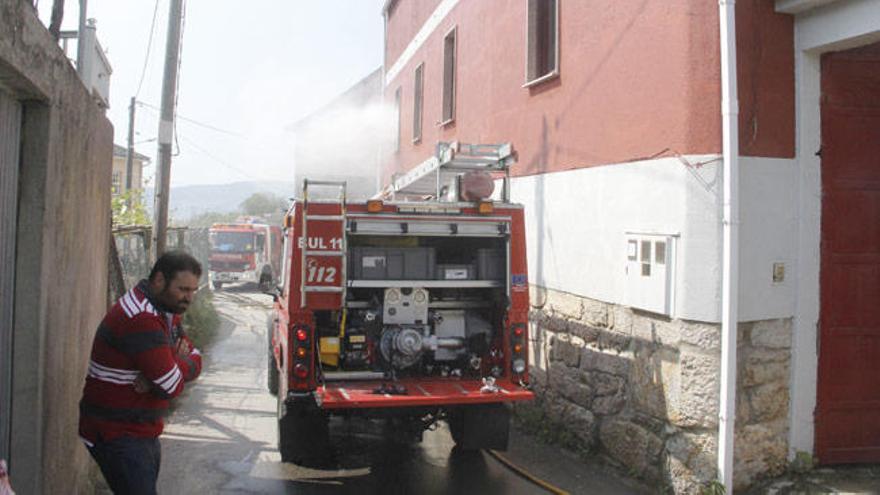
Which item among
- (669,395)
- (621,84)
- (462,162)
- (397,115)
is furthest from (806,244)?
(397,115)

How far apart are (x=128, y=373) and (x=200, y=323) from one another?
10829 millimetres

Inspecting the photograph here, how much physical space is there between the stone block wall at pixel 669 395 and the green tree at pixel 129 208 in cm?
958

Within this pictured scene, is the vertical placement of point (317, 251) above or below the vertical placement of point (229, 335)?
above

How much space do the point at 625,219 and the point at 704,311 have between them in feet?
4.17

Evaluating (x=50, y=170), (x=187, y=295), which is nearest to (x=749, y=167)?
(x=187, y=295)

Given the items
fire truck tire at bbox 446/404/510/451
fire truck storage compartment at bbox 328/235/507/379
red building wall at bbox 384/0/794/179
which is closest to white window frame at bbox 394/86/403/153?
red building wall at bbox 384/0/794/179

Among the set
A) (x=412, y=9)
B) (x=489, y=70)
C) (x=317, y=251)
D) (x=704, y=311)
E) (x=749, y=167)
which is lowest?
(x=704, y=311)

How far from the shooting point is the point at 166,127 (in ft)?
34.1

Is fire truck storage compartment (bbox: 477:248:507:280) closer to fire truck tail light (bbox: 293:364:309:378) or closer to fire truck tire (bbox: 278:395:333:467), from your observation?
fire truck tail light (bbox: 293:364:309:378)

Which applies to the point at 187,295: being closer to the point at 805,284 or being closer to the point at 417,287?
the point at 417,287

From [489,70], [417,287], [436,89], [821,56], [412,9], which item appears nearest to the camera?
[821,56]

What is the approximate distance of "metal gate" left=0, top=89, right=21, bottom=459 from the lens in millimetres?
3416

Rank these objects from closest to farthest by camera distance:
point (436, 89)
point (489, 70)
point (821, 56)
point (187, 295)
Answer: point (187, 295), point (821, 56), point (489, 70), point (436, 89)

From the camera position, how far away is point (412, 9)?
16.2 metres
